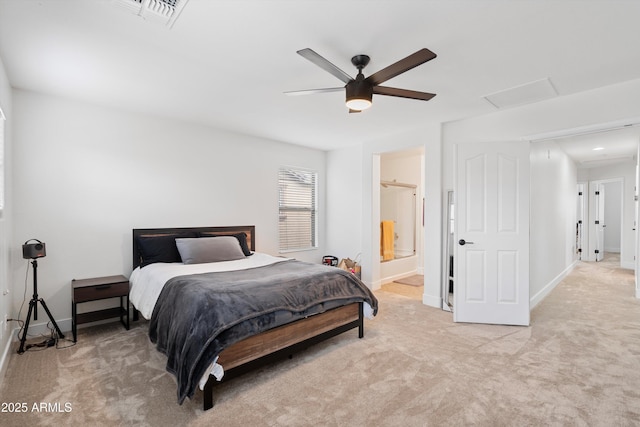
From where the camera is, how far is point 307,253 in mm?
5652

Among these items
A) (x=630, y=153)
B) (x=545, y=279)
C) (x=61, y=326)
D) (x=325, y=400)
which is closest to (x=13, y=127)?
(x=61, y=326)

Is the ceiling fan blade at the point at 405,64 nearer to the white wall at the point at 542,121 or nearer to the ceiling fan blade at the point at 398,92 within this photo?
the ceiling fan blade at the point at 398,92

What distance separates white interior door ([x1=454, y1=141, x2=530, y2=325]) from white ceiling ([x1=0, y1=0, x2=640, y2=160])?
0.67 m

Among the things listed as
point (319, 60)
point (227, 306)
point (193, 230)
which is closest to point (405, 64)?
point (319, 60)

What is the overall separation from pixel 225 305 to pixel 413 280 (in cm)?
432

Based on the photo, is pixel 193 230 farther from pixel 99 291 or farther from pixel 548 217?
pixel 548 217

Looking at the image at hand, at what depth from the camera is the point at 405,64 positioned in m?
2.00

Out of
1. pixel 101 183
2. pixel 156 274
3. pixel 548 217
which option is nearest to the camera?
pixel 156 274

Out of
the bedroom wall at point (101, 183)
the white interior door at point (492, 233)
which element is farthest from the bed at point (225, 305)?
the white interior door at point (492, 233)

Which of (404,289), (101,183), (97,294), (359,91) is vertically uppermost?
(359,91)

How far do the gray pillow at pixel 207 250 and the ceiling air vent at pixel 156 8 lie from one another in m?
2.41

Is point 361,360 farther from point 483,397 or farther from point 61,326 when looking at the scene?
point 61,326

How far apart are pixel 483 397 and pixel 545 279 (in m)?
3.31

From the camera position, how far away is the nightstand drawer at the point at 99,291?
9.91 feet
